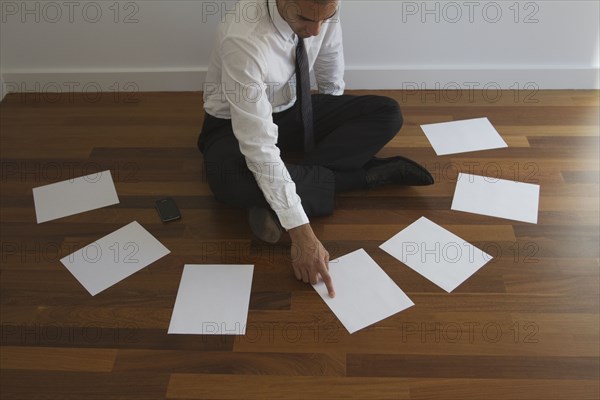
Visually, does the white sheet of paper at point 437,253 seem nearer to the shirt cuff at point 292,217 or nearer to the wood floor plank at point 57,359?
the shirt cuff at point 292,217

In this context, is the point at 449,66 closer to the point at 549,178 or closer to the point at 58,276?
the point at 549,178

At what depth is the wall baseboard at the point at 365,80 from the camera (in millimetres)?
2627

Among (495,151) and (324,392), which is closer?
(324,392)

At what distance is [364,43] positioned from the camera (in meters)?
2.57

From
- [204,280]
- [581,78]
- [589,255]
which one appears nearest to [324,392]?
[204,280]

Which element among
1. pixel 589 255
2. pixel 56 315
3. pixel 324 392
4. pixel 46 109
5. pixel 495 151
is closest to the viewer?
pixel 324 392

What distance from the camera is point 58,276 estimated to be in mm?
1827

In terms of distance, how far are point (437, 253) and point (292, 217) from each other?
1.64ft

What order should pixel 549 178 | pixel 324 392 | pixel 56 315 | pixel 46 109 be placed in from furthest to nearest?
pixel 46 109 → pixel 549 178 → pixel 56 315 → pixel 324 392

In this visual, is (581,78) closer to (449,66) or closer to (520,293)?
(449,66)

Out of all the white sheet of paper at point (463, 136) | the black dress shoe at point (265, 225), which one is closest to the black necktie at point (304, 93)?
the black dress shoe at point (265, 225)

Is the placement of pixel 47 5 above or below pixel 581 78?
above

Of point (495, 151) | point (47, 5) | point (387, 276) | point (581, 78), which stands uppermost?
point (47, 5)

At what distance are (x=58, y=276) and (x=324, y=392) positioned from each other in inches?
36.2
